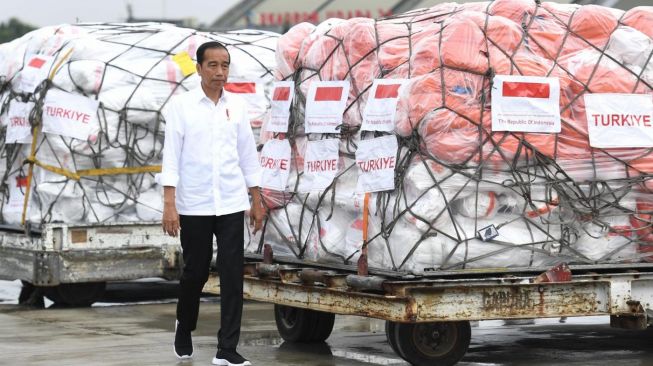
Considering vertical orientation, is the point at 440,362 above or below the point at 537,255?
below

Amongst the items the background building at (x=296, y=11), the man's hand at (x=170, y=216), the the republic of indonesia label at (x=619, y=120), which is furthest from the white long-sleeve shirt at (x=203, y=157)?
the background building at (x=296, y=11)

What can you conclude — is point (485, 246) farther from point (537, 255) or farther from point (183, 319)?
point (183, 319)

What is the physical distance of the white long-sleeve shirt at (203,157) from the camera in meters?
8.85

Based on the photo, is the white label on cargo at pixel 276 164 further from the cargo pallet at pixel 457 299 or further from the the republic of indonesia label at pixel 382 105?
the the republic of indonesia label at pixel 382 105

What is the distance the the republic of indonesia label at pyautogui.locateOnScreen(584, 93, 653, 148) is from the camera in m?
8.91

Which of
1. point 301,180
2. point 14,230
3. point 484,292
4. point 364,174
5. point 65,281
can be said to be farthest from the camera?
point 14,230

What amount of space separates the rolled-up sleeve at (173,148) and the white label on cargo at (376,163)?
108 centimetres

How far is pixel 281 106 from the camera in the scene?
10.2 meters

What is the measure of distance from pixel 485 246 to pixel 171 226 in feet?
5.88

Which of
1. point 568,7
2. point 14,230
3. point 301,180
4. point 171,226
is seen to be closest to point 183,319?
point 171,226

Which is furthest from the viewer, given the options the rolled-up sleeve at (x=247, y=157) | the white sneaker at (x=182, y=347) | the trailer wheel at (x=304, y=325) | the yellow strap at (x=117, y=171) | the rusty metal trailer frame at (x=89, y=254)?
the yellow strap at (x=117, y=171)

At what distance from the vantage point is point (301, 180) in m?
9.93

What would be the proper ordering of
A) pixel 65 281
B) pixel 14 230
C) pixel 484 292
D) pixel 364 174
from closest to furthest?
pixel 484 292 < pixel 364 174 < pixel 65 281 < pixel 14 230

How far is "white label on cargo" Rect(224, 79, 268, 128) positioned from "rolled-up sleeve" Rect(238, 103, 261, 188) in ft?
14.3
